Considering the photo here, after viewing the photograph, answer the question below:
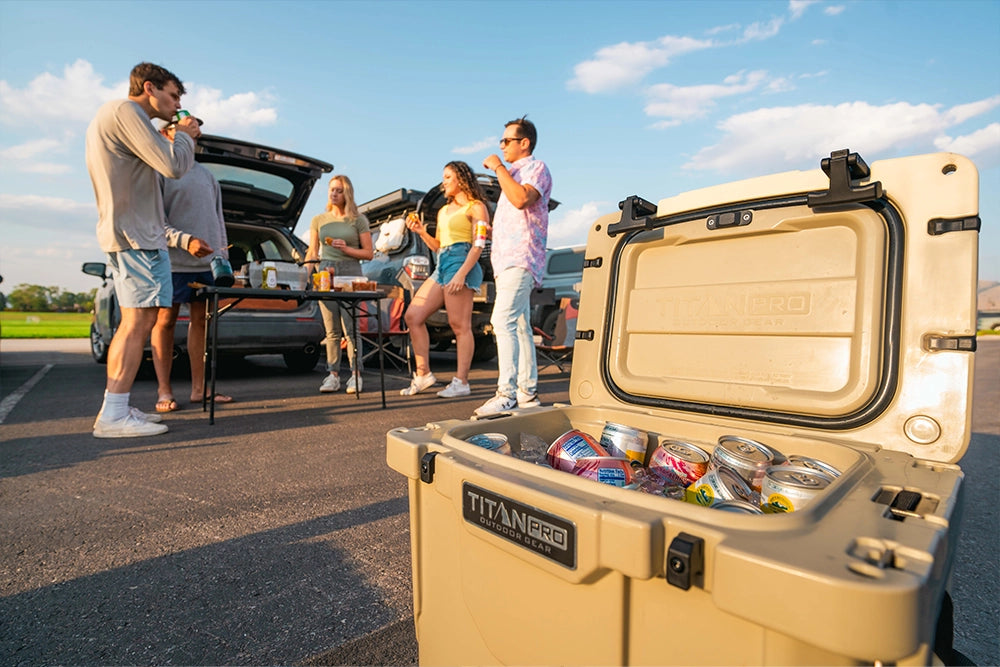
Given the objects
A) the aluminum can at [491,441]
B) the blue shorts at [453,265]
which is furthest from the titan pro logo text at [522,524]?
the blue shorts at [453,265]

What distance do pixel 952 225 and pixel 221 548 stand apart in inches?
82.3

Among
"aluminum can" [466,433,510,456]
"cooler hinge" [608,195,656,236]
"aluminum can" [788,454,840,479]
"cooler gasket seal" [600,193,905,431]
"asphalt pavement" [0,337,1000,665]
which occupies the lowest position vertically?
"asphalt pavement" [0,337,1000,665]

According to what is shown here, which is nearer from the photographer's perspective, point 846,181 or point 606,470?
point 606,470

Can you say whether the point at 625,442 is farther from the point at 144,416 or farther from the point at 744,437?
the point at 144,416

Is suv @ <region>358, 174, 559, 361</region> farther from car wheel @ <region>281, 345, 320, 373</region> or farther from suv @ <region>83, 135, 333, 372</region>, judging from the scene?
car wheel @ <region>281, 345, 320, 373</region>

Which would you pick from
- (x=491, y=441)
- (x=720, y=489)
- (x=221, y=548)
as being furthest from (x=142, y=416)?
(x=720, y=489)

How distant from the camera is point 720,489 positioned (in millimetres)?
1013

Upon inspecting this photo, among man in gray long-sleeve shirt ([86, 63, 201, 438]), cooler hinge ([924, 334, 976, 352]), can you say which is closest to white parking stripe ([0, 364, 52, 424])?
man in gray long-sleeve shirt ([86, 63, 201, 438])

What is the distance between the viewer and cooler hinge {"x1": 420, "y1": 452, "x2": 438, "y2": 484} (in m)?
0.96

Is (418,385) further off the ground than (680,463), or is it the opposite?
(680,463)

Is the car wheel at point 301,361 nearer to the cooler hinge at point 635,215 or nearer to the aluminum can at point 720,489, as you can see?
the cooler hinge at point 635,215

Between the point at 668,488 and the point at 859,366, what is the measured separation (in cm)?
54

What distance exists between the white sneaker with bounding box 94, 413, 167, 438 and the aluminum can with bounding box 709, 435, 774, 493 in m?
3.02

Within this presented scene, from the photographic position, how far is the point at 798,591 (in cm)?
53
